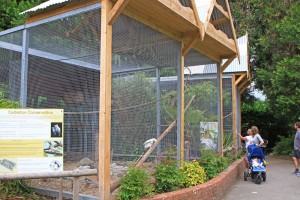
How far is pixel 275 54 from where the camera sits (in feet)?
50.2

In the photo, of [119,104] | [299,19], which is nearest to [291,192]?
[119,104]

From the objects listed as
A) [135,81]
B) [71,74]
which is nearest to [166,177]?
[135,81]

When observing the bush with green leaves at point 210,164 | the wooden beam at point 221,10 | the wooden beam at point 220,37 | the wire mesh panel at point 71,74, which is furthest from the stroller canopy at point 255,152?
the wire mesh panel at point 71,74

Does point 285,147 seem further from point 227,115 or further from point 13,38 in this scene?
point 13,38

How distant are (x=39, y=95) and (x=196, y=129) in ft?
13.4

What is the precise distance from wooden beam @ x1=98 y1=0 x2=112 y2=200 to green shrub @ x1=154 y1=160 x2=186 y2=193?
45.8 inches

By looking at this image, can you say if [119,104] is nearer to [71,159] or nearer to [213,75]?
[71,159]

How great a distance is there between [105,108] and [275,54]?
12359mm

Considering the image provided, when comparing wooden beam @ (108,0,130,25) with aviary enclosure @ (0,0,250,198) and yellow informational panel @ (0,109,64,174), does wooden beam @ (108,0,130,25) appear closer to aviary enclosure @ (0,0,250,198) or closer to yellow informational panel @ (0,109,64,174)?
aviary enclosure @ (0,0,250,198)

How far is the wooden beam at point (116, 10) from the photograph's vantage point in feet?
15.6

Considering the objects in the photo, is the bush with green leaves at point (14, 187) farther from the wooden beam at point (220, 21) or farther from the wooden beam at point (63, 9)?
the wooden beam at point (220, 21)

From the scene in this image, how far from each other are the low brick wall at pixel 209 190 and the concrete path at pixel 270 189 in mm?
232

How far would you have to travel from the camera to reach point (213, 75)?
998cm

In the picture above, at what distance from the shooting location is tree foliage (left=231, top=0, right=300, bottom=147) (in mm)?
13196
